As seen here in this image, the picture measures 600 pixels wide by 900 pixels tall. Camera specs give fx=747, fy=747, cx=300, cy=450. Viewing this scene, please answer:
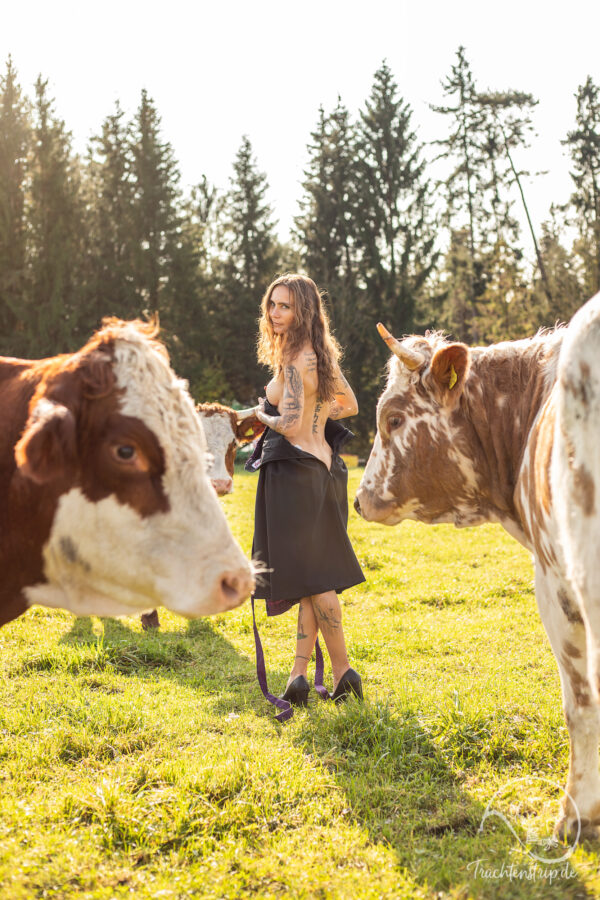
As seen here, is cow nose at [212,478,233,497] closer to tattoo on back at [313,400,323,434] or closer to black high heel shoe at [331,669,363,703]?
tattoo on back at [313,400,323,434]

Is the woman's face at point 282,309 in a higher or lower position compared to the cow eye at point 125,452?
higher

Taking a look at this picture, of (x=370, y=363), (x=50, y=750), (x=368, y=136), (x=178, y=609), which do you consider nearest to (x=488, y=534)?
(x=50, y=750)

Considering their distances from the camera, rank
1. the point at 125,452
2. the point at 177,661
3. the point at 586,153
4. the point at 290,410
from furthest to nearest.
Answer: the point at 586,153 → the point at 177,661 → the point at 290,410 → the point at 125,452

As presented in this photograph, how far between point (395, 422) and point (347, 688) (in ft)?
5.91

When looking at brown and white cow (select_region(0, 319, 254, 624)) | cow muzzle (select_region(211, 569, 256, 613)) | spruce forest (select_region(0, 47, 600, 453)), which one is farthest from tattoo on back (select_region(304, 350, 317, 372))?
spruce forest (select_region(0, 47, 600, 453))

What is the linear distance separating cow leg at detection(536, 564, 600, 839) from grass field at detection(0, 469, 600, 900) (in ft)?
0.40

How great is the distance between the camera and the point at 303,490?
471 cm

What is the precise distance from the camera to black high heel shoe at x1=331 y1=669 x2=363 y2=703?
4652mm

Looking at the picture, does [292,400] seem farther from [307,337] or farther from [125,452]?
[125,452]

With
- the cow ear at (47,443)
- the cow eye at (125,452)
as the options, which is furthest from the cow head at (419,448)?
the cow ear at (47,443)

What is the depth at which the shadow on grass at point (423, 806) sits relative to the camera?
2.81 meters

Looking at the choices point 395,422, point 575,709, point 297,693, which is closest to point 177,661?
point 297,693

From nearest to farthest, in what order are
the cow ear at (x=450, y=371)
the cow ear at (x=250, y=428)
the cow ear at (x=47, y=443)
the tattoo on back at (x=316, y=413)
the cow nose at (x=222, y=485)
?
the cow ear at (x=47, y=443) < the cow ear at (x=450, y=371) < the tattoo on back at (x=316, y=413) < the cow ear at (x=250, y=428) < the cow nose at (x=222, y=485)

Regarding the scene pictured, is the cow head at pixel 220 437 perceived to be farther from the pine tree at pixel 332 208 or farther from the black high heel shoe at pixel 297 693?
the pine tree at pixel 332 208
